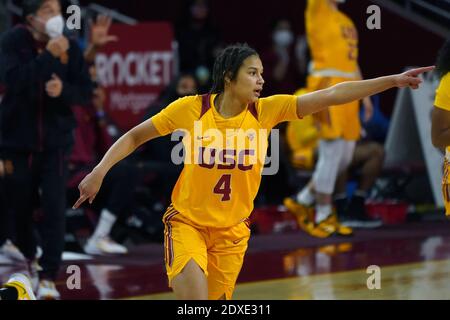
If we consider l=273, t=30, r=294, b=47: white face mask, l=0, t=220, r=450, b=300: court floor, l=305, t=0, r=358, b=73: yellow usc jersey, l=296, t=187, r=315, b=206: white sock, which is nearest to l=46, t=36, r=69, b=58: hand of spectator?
l=0, t=220, r=450, b=300: court floor

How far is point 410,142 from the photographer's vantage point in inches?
520

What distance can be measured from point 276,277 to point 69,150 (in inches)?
76.1

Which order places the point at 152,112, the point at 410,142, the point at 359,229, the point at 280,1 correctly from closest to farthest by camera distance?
1. the point at 152,112
2. the point at 359,229
3. the point at 410,142
4. the point at 280,1

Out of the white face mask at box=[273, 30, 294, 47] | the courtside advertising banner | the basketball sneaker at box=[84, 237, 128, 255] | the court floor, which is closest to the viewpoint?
the court floor

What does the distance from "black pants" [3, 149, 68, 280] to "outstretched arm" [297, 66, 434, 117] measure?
2541 mm

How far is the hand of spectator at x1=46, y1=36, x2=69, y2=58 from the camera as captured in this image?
786 centimetres

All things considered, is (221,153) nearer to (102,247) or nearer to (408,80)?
(408,80)

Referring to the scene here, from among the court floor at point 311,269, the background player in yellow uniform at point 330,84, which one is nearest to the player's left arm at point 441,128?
the court floor at point 311,269

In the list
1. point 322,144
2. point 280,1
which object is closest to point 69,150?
point 322,144

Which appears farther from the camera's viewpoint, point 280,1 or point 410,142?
point 280,1

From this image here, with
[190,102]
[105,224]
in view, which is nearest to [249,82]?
[190,102]

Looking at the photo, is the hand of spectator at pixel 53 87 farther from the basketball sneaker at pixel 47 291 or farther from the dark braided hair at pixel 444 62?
the dark braided hair at pixel 444 62

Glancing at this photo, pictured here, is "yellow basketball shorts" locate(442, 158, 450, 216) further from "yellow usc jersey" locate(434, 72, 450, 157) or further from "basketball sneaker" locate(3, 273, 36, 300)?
"basketball sneaker" locate(3, 273, 36, 300)
